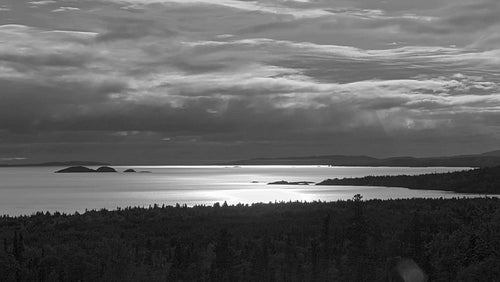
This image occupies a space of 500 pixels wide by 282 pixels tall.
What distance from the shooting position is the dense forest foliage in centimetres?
7025

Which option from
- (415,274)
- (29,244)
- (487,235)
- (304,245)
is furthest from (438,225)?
(29,244)

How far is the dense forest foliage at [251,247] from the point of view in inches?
2766

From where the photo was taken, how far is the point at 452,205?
Answer: 6471 inches

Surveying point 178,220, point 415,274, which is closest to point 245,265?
point 415,274

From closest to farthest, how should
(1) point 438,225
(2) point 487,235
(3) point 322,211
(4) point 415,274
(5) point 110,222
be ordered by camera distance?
(2) point 487,235 < (4) point 415,274 < (1) point 438,225 < (5) point 110,222 < (3) point 322,211

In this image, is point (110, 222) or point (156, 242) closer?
point (156, 242)

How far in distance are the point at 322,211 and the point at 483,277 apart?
101636 millimetres

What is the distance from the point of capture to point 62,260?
278 ft

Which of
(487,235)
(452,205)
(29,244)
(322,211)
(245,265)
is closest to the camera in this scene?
(487,235)

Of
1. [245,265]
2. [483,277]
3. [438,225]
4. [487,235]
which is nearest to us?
[483,277]

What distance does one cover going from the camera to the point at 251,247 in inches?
3954

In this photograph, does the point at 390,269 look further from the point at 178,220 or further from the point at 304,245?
the point at 178,220

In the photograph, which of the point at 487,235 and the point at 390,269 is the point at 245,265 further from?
the point at 487,235

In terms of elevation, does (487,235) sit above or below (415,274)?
above
